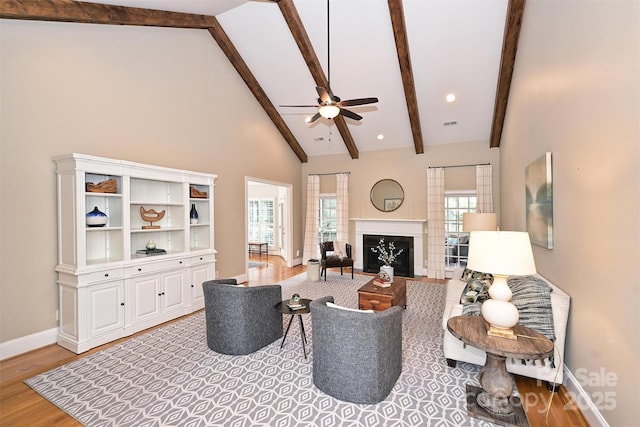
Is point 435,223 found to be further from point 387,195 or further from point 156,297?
point 156,297

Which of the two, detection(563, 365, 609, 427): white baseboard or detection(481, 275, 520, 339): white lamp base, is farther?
detection(481, 275, 520, 339): white lamp base

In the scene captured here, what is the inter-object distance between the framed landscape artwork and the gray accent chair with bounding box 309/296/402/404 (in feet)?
6.51

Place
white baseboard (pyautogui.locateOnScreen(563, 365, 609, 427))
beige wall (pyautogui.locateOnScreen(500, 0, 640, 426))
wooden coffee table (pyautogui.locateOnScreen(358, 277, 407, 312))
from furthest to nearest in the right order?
wooden coffee table (pyautogui.locateOnScreen(358, 277, 407, 312)) → white baseboard (pyautogui.locateOnScreen(563, 365, 609, 427)) → beige wall (pyautogui.locateOnScreen(500, 0, 640, 426))

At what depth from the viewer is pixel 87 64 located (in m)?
3.63

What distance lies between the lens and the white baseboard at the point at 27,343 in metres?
3.02

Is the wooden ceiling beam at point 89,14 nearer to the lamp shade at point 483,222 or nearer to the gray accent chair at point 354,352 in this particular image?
the gray accent chair at point 354,352

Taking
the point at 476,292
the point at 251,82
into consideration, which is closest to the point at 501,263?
the point at 476,292

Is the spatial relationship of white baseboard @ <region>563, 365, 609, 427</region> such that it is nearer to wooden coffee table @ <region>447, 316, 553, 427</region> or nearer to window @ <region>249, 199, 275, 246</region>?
wooden coffee table @ <region>447, 316, 553, 427</region>

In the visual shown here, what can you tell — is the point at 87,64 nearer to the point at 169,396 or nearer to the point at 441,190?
the point at 169,396

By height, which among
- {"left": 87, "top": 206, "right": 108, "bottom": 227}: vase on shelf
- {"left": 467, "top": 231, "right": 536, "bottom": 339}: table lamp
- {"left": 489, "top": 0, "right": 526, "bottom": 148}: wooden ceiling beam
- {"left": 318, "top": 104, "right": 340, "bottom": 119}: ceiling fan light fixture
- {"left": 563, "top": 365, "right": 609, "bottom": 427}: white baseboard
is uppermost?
{"left": 489, "top": 0, "right": 526, "bottom": 148}: wooden ceiling beam

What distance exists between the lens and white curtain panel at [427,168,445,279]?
666 cm

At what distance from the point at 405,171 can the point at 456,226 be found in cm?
179

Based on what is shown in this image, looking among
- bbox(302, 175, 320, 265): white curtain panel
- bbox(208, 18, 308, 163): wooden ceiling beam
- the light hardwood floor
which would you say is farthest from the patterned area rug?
bbox(208, 18, 308, 163): wooden ceiling beam

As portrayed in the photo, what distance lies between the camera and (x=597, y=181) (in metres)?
2.06
